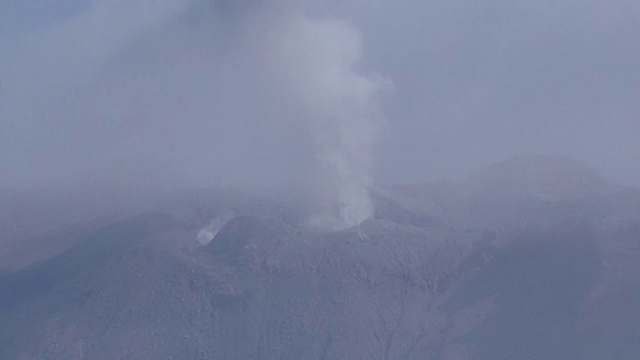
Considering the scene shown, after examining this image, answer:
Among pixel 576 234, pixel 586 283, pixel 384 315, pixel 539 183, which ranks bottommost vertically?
pixel 384 315

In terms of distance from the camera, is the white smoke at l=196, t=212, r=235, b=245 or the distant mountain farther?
the white smoke at l=196, t=212, r=235, b=245

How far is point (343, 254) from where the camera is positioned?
188 feet

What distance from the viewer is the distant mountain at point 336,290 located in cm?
5038

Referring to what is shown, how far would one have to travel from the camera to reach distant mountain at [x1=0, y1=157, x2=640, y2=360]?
50.4 meters

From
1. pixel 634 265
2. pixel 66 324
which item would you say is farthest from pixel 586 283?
pixel 66 324

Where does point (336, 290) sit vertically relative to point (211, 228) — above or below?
below

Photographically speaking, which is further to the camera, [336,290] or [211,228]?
[211,228]

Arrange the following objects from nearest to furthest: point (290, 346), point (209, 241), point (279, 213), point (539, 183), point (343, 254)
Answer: point (290, 346), point (343, 254), point (209, 241), point (279, 213), point (539, 183)

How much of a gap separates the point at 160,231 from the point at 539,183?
99.6ft

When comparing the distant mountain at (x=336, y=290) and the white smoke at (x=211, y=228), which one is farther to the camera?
the white smoke at (x=211, y=228)

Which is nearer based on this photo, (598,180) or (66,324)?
(66,324)

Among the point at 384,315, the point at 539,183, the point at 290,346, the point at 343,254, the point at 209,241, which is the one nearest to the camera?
the point at 290,346

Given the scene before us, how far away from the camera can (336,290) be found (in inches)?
2154

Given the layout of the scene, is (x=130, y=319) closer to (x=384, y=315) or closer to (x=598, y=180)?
(x=384, y=315)
